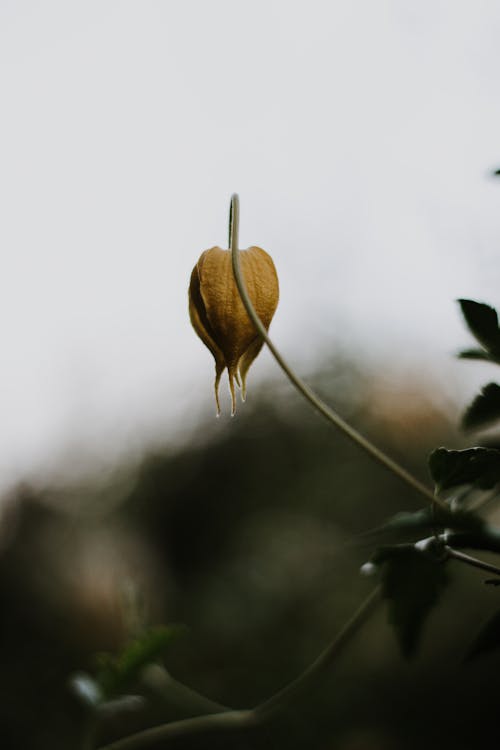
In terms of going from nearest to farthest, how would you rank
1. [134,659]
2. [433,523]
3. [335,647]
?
[433,523]
[335,647]
[134,659]

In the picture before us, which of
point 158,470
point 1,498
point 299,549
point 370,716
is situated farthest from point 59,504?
point 370,716

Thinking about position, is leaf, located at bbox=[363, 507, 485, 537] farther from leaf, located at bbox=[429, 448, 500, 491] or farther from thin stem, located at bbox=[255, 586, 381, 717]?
thin stem, located at bbox=[255, 586, 381, 717]

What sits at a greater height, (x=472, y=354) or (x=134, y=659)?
(x=472, y=354)

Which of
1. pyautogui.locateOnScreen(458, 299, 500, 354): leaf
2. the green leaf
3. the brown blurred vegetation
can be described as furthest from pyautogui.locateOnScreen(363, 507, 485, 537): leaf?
the brown blurred vegetation

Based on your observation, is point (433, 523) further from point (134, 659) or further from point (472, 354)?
point (134, 659)

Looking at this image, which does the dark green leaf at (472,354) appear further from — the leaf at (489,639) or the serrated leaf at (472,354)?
the leaf at (489,639)

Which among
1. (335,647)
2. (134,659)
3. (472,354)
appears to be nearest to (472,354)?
(472,354)

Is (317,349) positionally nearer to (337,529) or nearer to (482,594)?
(337,529)
